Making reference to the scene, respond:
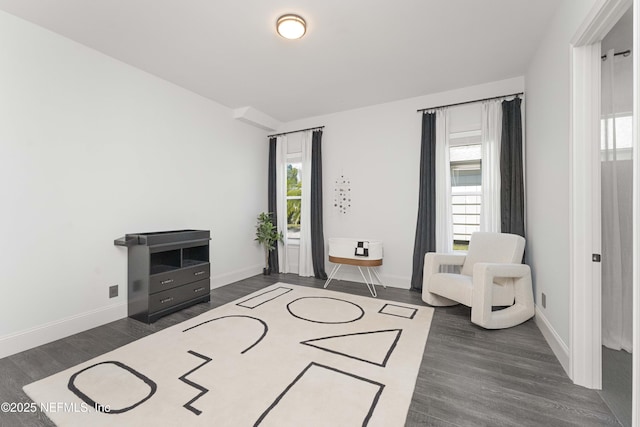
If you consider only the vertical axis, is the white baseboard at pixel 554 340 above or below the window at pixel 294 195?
A: below

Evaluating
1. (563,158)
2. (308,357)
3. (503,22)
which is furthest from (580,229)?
(308,357)

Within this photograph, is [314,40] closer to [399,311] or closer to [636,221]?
[636,221]

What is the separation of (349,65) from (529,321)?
335 cm

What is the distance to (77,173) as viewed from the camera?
2.63 metres

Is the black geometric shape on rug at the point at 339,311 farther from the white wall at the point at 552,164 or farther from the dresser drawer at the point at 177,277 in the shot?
the white wall at the point at 552,164

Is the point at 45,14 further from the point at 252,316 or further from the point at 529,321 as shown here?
the point at 529,321

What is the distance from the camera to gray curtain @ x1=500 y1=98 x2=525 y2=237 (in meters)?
3.20

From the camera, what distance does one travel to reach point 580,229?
70.7 inches

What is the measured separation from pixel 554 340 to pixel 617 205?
1138 millimetres

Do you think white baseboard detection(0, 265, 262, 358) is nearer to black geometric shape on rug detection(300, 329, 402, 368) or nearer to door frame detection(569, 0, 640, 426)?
black geometric shape on rug detection(300, 329, 402, 368)

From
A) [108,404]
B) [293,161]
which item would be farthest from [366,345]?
[293,161]

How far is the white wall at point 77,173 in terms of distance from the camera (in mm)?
2248

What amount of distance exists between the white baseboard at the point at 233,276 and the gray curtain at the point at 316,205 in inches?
40.9

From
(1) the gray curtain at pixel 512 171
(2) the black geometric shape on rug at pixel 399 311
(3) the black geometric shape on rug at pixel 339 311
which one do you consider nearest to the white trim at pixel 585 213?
(2) the black geometric shape on rug at pixel 399 311
